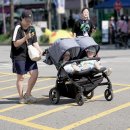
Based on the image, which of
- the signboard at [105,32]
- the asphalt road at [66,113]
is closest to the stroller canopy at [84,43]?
the asphalt road at [66,113]

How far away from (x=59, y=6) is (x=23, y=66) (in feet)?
81.6

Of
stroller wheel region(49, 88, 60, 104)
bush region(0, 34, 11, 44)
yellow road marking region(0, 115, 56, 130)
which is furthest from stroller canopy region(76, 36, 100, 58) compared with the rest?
bush region(0, 34, 11, 44)

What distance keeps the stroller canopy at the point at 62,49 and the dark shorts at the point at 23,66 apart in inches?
15.3

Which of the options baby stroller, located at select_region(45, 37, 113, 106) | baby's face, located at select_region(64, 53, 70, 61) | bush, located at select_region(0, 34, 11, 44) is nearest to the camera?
baby stroller, located at select_region(45, 37, 113, 106)

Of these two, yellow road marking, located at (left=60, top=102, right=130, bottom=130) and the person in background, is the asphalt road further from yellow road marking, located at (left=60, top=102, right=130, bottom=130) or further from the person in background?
the person in background

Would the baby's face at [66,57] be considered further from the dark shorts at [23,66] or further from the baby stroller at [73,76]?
the dark shorts at [23,66]

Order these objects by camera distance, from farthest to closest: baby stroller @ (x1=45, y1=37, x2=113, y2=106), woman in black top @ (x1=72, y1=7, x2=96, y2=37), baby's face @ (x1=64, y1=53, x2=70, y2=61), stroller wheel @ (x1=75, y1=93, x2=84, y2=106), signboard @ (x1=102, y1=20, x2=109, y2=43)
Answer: signboard @ (x1=102, y1=20, x2=109, y2=43) → woman in black top @ (x1=72, y1=7, x2=96, y2=37) → baby's face @ (x1=64, y1=53, x2=70, y2=61) → baby stroller @ (x1=45, y1=37, x2=113, y2=106) → stroller wheel @ (x1=75, y1=93, x2=84, y2=106)

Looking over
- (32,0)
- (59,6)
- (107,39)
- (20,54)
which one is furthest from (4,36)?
(20,54)

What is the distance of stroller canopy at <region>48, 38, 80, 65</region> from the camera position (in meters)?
8.32

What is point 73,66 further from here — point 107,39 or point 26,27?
point 107,39

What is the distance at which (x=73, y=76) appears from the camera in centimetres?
841

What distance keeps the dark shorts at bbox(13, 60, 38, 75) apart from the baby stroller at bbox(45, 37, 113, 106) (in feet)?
0.99

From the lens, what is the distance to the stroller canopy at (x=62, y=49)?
27.3 feet

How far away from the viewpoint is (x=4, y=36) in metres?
37.0
